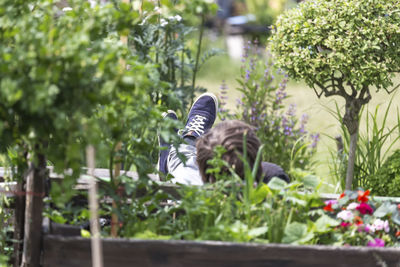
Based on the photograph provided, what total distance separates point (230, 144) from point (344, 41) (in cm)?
100

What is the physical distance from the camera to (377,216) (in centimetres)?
191

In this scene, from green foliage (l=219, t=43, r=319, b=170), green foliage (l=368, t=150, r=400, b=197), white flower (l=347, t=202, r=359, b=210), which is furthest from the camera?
green foliage (l=219, t=43, r=319, b=170)

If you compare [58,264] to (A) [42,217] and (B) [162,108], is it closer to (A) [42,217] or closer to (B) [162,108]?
(A) [42,217]

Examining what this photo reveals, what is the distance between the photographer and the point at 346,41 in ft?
8.91

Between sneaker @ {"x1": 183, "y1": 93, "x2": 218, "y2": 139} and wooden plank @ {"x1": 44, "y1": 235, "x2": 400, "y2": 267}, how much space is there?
1577mm

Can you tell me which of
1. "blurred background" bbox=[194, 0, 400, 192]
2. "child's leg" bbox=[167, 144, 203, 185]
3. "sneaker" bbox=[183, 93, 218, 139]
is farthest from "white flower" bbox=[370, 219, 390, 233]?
"blurred background" bbox=[194, 0, 400, 192]

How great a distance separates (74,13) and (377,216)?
1.15 m

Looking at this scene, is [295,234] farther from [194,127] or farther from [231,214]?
[194,127]

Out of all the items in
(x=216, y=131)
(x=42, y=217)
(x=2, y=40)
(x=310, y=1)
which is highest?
(x=310, y=1)

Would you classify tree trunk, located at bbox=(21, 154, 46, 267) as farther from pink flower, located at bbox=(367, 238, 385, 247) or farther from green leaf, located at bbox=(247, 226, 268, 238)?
pink flower, located at bbox=(367, 238, 385, 247)

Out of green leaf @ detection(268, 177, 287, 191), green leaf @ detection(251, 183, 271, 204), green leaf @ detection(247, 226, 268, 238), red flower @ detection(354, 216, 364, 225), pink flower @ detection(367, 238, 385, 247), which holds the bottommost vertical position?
pink flower @ detection(367, 238, 385, 247)

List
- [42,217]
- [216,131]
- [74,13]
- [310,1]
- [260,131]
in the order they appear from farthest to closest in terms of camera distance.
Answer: [260,131] → [310,1] → [216,131] → [42,217] → [74,13]

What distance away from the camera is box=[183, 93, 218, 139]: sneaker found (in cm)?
319

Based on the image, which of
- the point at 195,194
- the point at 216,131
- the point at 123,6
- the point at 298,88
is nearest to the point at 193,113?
the point at 216,131
